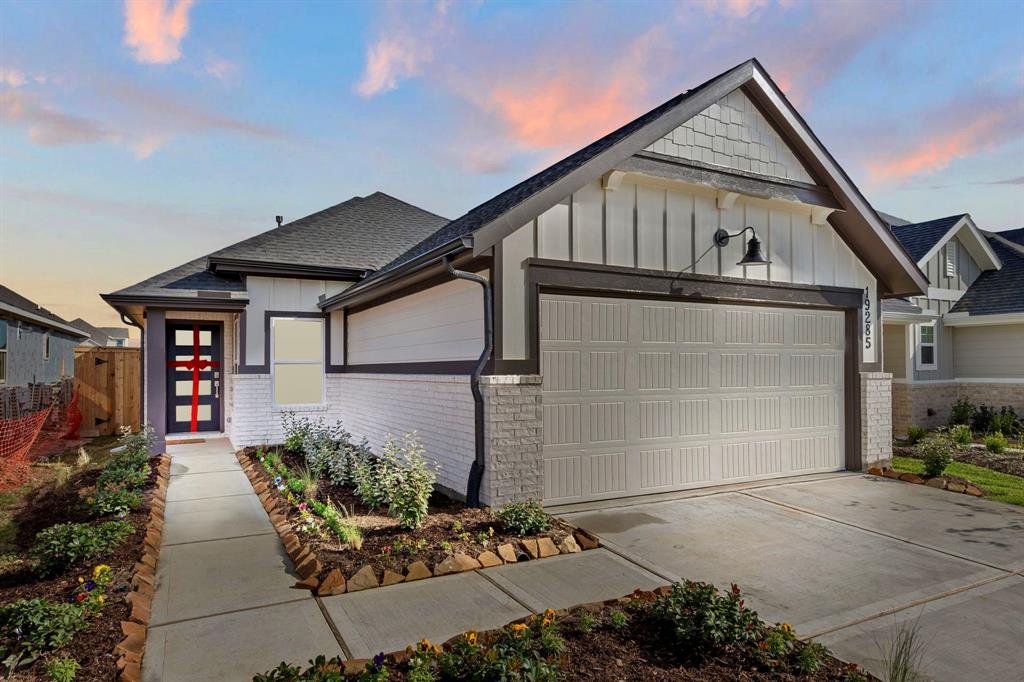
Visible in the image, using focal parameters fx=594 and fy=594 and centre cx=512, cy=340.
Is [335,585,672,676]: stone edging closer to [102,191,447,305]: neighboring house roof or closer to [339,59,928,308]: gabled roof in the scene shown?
[339,59,928,308]: gabled roof

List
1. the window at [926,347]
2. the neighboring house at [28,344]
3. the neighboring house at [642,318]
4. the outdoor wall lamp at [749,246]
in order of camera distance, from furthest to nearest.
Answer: the neighboring house at [28,344] → the window at [926,347] → the outdoor wall lamp at [749,246] → the neighboring house at [642,318]

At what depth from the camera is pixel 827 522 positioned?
6316 millimetres

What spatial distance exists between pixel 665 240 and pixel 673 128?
1352 millimetres

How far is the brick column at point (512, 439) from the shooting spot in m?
6.27

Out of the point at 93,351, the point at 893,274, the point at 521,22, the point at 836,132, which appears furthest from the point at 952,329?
the point at 93,351

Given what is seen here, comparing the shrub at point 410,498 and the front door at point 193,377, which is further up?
the front door at point 193,377

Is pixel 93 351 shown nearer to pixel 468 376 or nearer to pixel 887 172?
pixel 468 376

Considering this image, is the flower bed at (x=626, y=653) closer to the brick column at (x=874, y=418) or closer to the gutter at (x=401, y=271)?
the gutter at (x=401, y=271)

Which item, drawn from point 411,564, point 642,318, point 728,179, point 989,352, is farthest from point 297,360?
point 989,352

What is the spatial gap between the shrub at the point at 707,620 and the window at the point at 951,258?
17.0 m

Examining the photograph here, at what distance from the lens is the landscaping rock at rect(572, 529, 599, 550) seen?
5.45 m

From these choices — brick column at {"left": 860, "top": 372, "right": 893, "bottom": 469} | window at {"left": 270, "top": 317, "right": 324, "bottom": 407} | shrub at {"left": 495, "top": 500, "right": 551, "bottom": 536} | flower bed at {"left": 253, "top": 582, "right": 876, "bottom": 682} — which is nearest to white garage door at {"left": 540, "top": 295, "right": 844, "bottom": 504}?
brick column at {"left": 860, "top": 372, "right": 893, "bottom": 469}

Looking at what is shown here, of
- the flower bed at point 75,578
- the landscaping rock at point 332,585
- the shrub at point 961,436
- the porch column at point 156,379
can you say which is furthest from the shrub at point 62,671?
the shrub at point 961,436

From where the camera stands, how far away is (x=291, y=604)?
4.23 metres
